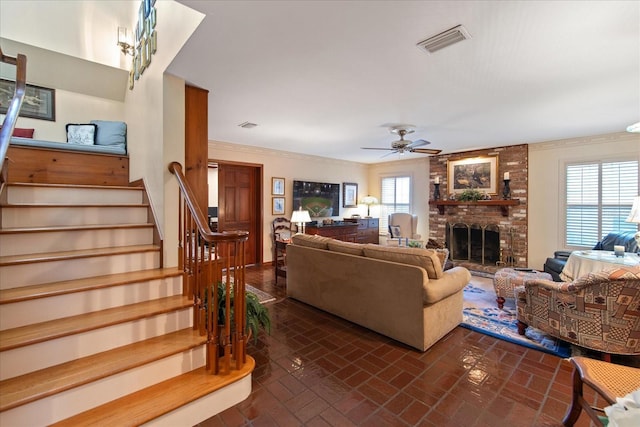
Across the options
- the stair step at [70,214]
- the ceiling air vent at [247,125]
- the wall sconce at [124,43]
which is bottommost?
the stair step at [70,214]

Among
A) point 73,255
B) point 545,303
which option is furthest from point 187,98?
point 545,303

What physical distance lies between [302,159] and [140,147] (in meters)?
4.00

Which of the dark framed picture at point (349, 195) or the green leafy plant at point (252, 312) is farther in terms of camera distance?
the dark framed picture at point (349, 195)

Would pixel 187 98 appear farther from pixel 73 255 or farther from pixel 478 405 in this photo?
pixel 478 405

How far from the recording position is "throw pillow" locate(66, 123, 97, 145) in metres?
3.35

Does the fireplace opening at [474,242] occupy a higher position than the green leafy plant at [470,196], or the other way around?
the green leafy plant at [470,196]

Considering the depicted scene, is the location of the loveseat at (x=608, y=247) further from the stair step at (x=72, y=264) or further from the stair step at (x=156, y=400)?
the stair step at (x=72, y=264)

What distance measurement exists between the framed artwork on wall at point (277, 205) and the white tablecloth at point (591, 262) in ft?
15.7

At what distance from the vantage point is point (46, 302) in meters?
1.75

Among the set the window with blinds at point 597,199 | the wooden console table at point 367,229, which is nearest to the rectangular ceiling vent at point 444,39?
the window with blinds at point 597,199

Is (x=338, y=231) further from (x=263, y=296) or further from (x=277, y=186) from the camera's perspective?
(x=263, y=296)

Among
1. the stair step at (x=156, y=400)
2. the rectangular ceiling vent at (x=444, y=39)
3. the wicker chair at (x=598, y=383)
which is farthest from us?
the rectangular ceiling vent at (x=444, y=39)

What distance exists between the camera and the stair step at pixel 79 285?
5.53ft

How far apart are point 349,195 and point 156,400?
659 centimetres
